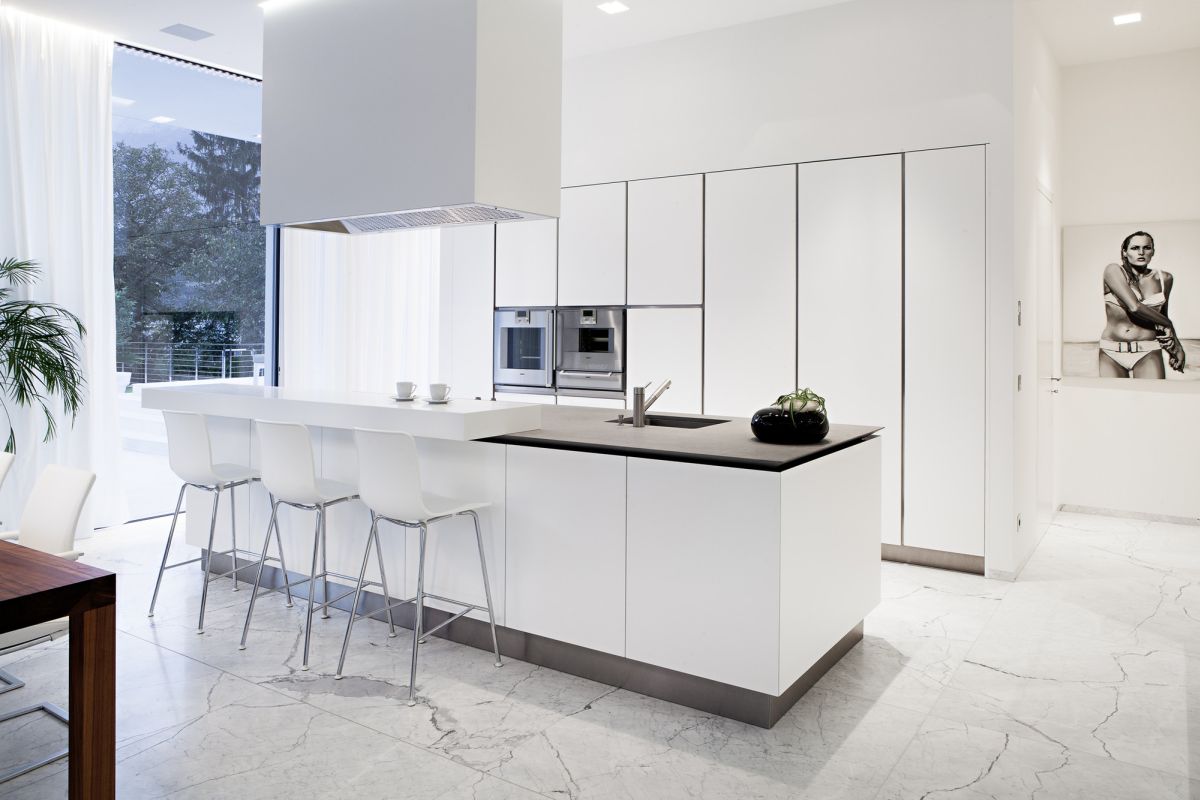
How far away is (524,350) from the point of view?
6359 millimetres

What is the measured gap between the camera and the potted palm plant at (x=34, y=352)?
4.58 m

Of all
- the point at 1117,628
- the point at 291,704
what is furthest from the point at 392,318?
the point at 1117,628

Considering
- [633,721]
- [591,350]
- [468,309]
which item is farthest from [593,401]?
[633,721]

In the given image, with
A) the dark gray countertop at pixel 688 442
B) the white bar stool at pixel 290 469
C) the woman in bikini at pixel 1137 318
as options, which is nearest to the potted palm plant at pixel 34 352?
the white bar stool at pixel 290 469

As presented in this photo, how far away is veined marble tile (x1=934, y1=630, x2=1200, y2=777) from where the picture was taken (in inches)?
110

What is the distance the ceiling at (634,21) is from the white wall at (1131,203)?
0.29 meters

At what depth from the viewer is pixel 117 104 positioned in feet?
18.6

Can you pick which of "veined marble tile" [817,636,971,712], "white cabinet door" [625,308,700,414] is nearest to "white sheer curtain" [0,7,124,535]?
"white cabinet door" [625,308,700,414]

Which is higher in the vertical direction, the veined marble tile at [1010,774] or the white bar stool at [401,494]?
the white bar stool at [401,494]

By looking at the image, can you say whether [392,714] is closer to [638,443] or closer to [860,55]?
[638,443]

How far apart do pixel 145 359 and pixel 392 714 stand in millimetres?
3986

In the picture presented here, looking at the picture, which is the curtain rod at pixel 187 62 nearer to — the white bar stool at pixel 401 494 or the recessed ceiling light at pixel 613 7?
the recessed ceiling light at pixel 613 7

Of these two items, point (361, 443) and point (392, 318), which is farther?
point (392, 318)

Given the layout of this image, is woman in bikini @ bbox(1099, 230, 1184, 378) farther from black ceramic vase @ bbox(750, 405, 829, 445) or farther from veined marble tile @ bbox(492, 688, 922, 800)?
veined marble tile @ bbox(492, 688, 922, 800)
